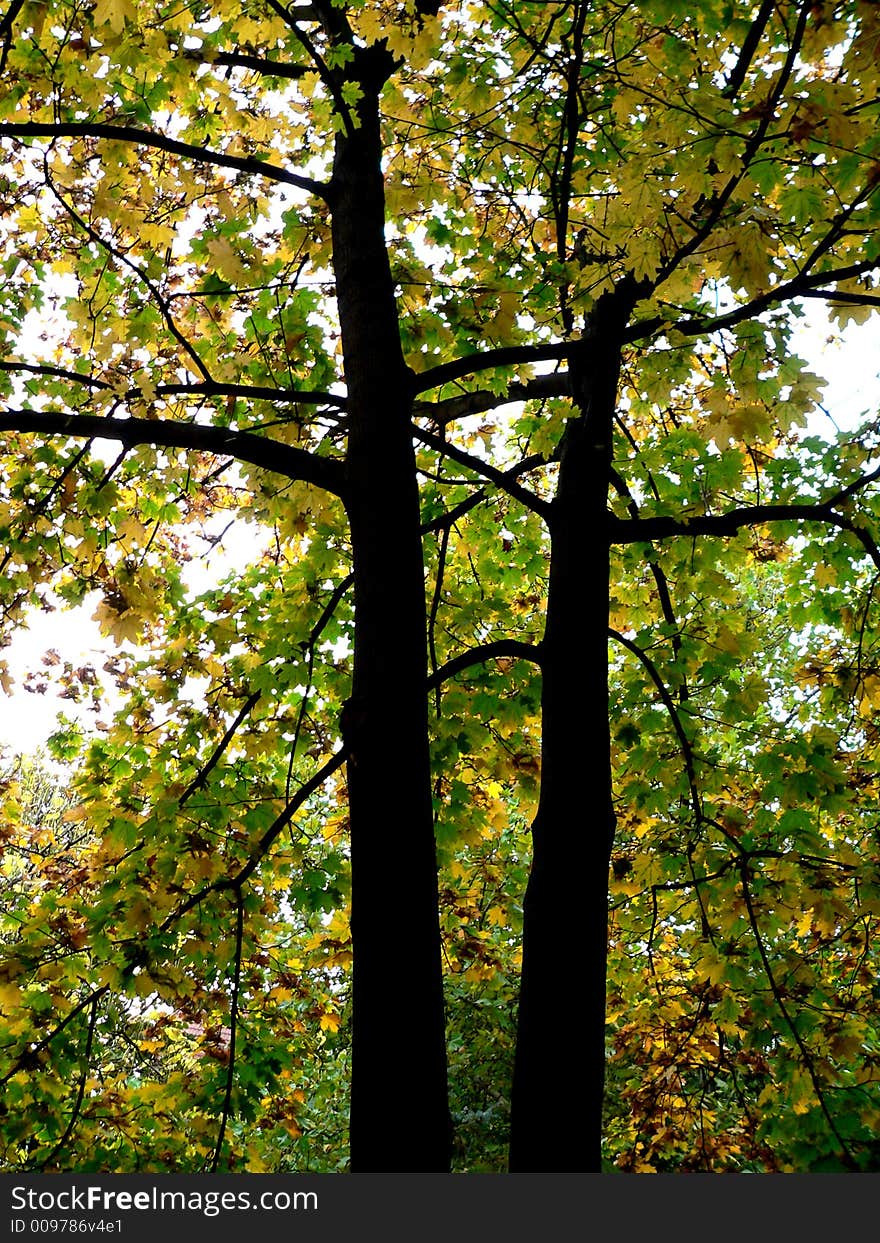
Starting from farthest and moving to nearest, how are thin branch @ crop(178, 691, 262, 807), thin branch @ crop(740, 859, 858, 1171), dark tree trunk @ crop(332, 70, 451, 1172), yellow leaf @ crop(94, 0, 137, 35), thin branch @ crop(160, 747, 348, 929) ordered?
1. thin branch @ crop(178, 691, 262, 807)
2. thin branch @ crop(740, 859, 858, 1171)
3. thin branch @ crop(160, 747, 348, 929)
4. yellow leaf @ crop(94, 0, 137, 35)
5. dark tree trunk @ crop(332, 70, 451, 1172)

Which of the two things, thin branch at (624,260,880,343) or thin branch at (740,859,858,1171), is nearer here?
thin branch at (624,260,880,343)

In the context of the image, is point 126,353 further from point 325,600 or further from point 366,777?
point 366,777

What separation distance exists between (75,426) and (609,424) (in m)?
2.40

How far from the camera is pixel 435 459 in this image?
19.1 ft

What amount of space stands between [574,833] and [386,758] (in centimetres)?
94

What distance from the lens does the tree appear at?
3121mm

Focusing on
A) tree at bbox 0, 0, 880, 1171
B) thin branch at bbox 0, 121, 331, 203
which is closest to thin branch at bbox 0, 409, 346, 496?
tree at bbox 0, 0, 880, 1171

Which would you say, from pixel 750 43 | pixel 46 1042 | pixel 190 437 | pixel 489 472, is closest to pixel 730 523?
pixel 489 472

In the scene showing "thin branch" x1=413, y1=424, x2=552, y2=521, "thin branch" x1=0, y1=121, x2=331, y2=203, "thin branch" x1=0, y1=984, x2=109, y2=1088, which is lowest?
"thin branch" x1=0, y1=984, x2=109, y2=1088

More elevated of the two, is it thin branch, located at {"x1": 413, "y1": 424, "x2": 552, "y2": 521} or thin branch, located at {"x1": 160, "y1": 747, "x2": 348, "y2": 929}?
thin branch, located at {"x1": 413, "y1": 424, "x2": 552, "y2": 521}

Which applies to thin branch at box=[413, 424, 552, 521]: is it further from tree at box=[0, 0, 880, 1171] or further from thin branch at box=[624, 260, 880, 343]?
thin branch at box=[624, 260, 880, 343]

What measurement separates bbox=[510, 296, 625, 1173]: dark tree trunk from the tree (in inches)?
0.7

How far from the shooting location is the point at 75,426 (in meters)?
→ 3.61

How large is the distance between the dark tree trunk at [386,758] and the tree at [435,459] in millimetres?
15
